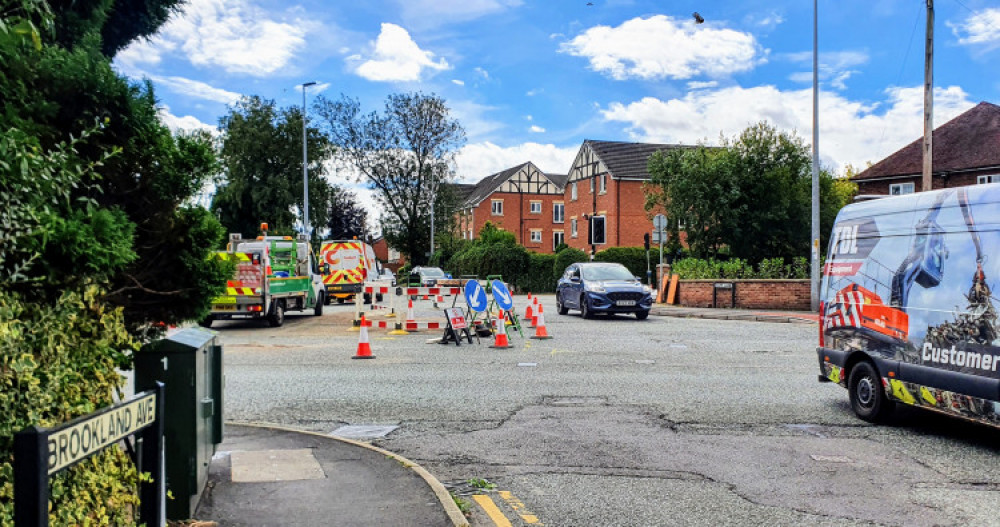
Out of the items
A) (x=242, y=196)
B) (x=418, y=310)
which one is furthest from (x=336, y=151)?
(x=418, y=310)

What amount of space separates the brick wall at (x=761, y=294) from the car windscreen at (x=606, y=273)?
5039mm

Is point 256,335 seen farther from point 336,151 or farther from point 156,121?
point 336,151

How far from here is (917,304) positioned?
7145 millimetres

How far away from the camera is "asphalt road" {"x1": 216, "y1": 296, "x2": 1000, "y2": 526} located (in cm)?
530

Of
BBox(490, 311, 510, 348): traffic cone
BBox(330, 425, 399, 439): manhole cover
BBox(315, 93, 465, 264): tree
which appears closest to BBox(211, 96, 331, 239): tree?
BBox(315, 93, 465, 264): tree

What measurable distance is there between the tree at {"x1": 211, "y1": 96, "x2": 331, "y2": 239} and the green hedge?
30.8 m

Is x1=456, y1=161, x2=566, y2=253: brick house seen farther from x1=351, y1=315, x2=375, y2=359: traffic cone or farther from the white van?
the white van

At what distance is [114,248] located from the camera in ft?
11.3

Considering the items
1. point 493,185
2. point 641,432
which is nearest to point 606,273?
point 641,432

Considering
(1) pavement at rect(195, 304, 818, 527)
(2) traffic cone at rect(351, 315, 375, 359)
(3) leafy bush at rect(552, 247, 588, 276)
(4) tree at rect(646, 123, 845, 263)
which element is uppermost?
(4) tree at rect(646, 123, 845, 263)

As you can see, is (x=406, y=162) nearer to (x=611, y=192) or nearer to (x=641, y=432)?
(x=611, y=192)

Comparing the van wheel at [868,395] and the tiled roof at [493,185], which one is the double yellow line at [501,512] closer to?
the van wheel at [868,395]

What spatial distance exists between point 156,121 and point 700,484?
4.34 metres

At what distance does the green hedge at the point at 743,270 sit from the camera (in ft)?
88.4
